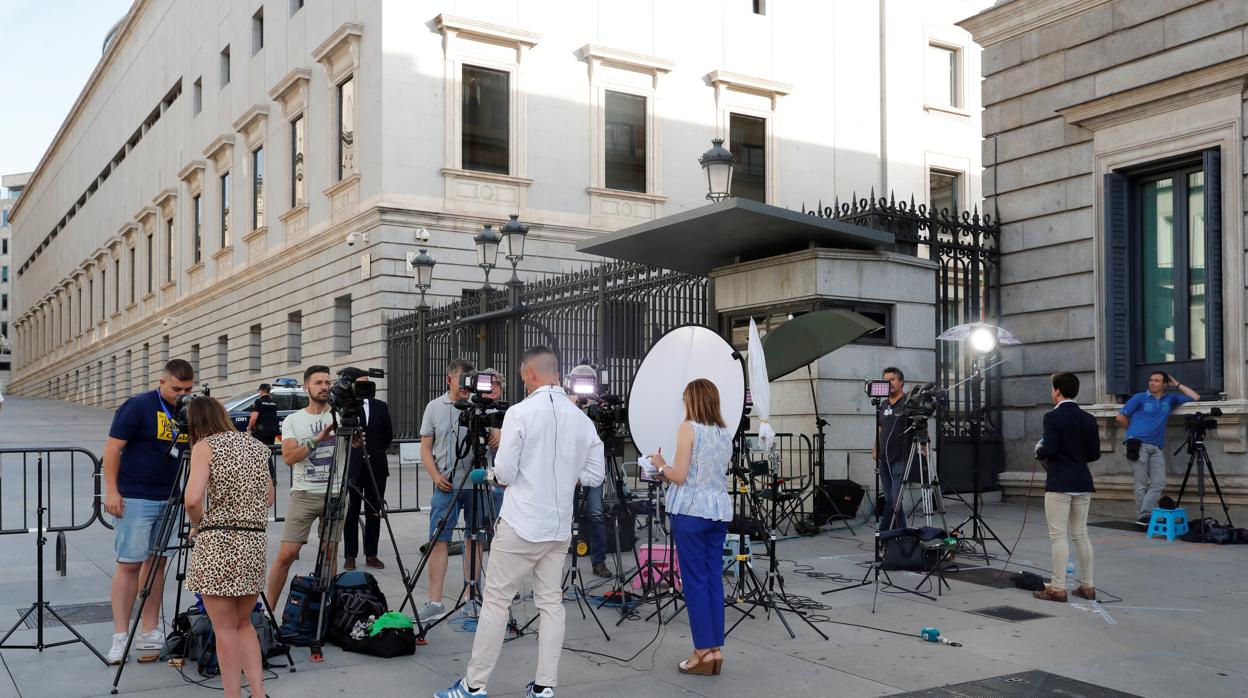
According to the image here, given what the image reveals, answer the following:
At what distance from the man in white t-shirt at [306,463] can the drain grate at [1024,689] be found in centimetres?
423

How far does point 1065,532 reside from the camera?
29.0ft

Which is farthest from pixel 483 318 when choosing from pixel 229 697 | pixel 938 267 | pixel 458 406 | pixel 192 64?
pixel 192 64

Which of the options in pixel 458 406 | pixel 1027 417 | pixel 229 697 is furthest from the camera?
pixel 1027 417

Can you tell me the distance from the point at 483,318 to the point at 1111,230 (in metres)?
10.1

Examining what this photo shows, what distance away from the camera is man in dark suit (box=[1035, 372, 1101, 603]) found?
8797 mm

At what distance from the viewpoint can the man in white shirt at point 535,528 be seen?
19.3 ft

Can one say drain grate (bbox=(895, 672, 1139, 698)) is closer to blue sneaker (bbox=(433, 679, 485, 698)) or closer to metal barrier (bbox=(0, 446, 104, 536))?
blue sneaker (bbox=(433, 679, 485, 698))

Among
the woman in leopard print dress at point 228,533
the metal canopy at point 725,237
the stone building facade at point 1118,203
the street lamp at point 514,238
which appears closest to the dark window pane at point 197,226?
the street lamp at point 514,238

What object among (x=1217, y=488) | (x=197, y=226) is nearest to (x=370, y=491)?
(x=1217, y=488)

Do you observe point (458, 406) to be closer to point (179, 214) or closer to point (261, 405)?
point (261, 405)

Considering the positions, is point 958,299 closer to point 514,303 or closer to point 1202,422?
point 1202,422

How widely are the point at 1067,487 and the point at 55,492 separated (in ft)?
48.2

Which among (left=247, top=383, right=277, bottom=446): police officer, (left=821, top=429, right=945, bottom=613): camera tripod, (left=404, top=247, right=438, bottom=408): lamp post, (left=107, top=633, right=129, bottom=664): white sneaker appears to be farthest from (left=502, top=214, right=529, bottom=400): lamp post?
(left=107, top=633, right=129, bottom=664): white sneaker

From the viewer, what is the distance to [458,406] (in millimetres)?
7887
